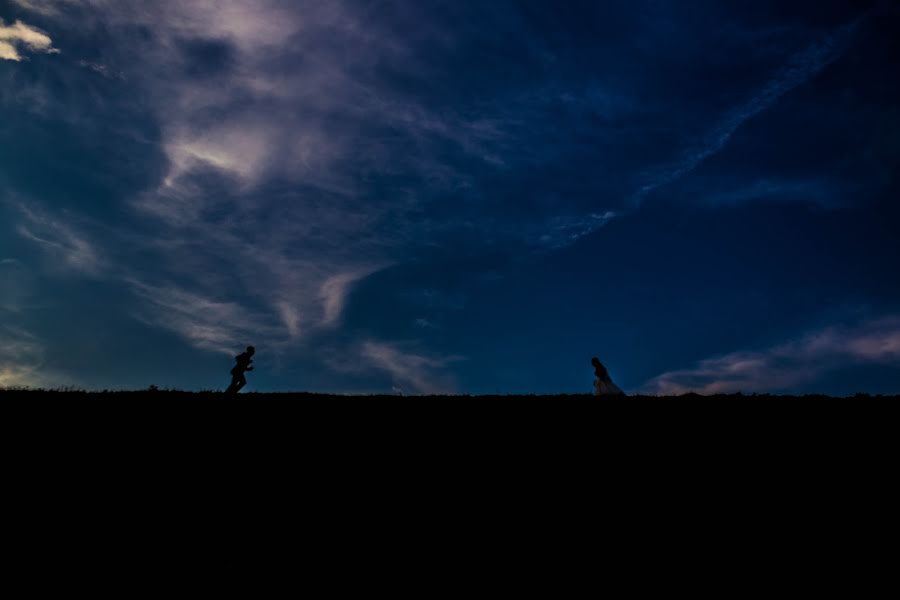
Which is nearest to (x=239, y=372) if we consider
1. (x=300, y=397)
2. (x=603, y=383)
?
(x=300, y=397)

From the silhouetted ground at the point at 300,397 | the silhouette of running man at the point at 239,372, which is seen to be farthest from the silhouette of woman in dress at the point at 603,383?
the silhouette of running man at the point at 239,372

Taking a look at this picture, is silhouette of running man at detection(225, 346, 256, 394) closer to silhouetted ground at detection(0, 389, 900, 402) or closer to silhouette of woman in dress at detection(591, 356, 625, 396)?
silhouetted ground at detection(0, 389, 900, 402)

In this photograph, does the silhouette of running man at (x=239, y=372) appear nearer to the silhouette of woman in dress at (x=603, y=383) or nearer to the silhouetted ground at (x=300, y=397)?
the silhouetted ground at (x=300, y=397)

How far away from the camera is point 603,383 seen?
13852 mm

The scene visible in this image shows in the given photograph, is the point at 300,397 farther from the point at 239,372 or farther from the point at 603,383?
the point at 603,383

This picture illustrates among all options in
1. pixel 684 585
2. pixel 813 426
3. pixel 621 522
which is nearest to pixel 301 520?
pixel 621 522

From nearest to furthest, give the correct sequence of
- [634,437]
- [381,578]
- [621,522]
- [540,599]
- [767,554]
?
[540,599], [381,578], [767,554], [621,522], [634,437]

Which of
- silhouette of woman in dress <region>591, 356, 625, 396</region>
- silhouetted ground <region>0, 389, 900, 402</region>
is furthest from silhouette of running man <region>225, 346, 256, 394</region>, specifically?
silhouette of woman in dress <region>591, 356, 625, 396</region>

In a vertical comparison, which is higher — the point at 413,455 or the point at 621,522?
the point at 413,455

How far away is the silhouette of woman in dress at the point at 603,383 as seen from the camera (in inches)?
537

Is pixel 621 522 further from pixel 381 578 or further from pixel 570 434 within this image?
pixel 381 578

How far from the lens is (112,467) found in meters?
9.66

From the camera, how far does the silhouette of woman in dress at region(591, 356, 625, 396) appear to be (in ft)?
44.7

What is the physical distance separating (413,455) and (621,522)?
4.78 m
